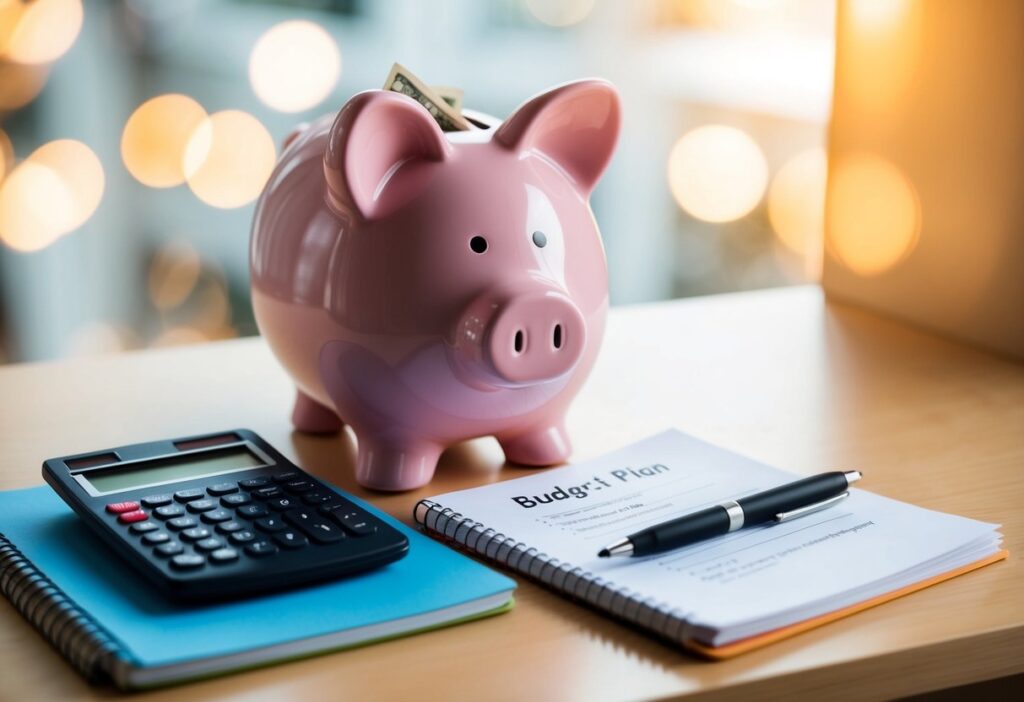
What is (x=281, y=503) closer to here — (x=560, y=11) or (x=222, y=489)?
(x=222, y=489)

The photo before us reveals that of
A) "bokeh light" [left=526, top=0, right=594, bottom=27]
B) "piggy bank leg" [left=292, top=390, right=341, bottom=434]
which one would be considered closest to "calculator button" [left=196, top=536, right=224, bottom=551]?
"piggy bank leg" [left=292, top=390, right=341, bottom=434]

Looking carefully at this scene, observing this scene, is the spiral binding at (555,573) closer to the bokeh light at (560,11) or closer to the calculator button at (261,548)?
the calculator button at (261,548)

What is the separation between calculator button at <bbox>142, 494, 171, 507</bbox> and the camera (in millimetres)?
639

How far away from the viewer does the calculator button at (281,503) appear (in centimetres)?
64

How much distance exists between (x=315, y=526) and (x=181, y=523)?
0.21ft

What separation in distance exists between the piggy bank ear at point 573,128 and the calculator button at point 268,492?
23cm

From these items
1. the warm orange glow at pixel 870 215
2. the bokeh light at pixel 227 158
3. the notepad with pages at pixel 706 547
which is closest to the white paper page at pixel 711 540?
the notepad with pages at pixel 706 547

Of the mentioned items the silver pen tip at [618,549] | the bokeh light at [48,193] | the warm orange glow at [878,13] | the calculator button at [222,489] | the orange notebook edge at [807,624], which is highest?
the warm orange glow at [878,13]

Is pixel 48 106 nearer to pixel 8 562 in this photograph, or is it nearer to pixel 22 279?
pixel 22 279

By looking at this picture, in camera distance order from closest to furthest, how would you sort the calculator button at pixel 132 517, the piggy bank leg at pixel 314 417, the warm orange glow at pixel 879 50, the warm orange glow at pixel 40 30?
1. the calculator button at pixel 132 517
2. the piggy bank leg at pixel 314 417
3. the warm orange glow at pixel 879 50
4. the warm orange glow at pixel 40 30

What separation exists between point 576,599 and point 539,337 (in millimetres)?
145

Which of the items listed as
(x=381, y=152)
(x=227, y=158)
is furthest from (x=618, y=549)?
(x=227, y=158)

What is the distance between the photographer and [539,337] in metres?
0.67

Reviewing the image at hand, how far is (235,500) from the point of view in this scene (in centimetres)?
64
